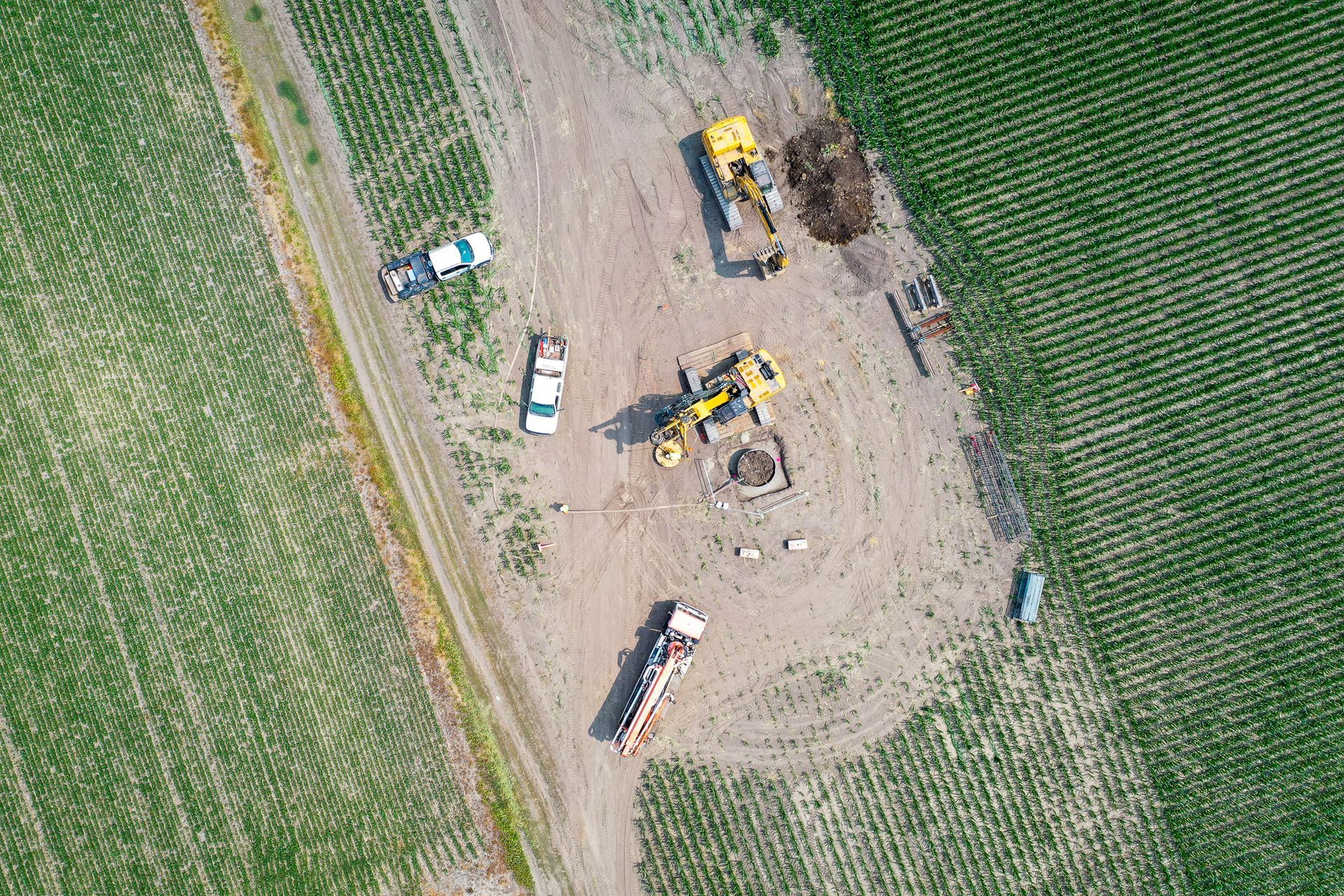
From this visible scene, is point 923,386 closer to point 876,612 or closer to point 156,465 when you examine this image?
point 876,612

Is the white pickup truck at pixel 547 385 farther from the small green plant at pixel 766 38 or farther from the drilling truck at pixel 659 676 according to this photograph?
the small green plant at pixel 766 38

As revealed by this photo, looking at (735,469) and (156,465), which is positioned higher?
(156,465)

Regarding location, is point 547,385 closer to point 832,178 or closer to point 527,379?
point 527,379

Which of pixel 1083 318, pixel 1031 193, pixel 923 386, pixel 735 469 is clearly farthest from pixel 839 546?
pixel 1031 193

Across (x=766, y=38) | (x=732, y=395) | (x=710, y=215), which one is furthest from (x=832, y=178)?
(x=732, y=395)

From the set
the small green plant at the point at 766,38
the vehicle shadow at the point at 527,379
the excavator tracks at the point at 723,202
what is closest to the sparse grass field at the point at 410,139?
the vehicle shadow at the point at 527,379
